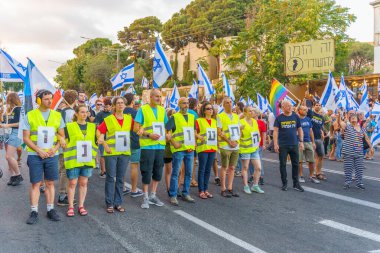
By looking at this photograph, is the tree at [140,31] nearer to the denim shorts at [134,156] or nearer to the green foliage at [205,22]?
the green foliage at [205,22]

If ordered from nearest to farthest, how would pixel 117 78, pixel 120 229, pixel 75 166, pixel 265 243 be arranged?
1. pixel 265 243
2. pixel 120 229
3. pixel 75 166
4. pixel 117 78

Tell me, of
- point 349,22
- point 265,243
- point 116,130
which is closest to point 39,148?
point 116,130

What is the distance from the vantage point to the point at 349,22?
35219 mm

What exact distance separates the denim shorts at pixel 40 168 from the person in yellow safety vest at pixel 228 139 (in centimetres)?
320

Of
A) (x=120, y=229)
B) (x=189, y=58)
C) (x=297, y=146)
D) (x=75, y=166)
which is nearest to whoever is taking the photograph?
(x=120, y=229)

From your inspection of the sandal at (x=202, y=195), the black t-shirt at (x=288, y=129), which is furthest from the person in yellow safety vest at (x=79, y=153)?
the black t-shirt at (x=288, y=129)

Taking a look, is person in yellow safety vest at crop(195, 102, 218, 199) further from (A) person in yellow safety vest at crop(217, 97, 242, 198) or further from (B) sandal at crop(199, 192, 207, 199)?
(A) person in yellow safety vest at crop(217, 97, 242, 198)

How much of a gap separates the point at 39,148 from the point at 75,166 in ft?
2.18

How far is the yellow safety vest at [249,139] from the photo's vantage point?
28.8 ft

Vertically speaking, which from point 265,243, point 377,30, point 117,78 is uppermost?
point 377,30

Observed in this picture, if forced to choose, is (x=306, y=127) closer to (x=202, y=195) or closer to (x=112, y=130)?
(x=202, y=195)

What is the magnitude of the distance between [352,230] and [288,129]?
3.10m

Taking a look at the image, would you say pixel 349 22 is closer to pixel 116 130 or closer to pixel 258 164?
pixel 258 164

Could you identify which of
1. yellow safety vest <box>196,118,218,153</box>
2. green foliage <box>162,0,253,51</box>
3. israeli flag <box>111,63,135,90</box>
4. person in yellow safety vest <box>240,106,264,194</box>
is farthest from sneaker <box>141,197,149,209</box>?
green foliage <box>162,0,253,51</box>
